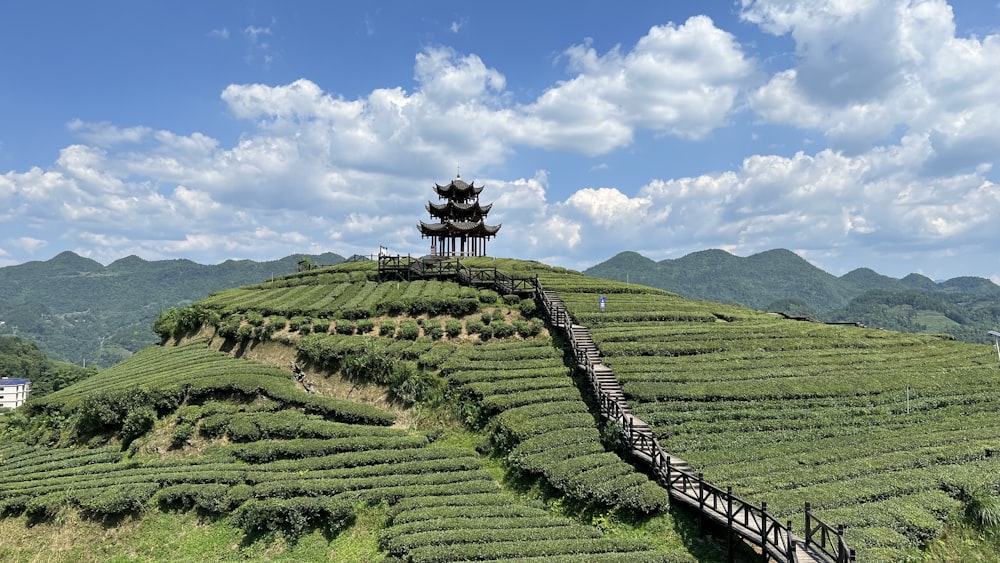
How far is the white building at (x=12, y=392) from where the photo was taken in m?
118

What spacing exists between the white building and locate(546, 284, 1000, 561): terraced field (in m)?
148

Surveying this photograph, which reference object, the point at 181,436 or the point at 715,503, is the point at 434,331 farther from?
the point at 715,503

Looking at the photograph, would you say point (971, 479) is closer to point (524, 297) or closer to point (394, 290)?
point (524, 297)

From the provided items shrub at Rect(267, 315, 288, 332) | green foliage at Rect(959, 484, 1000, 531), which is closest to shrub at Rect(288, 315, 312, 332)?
shrub at Rect(267, 315, 288, 332)

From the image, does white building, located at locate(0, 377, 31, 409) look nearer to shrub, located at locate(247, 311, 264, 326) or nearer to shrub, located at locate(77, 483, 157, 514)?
shrub, located at locate(247, 311, 264, 326)

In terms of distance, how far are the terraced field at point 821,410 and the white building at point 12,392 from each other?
14770 cm

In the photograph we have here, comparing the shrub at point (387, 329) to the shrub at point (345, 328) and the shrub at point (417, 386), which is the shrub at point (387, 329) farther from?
the shrub at point (417, 386)

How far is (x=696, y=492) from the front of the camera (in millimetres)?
19312

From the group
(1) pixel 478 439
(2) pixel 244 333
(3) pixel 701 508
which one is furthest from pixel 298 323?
(3) pixel 701 508

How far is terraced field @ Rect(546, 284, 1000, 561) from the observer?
1888cm

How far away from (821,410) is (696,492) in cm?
1289

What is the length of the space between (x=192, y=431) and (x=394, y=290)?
69.1 feet

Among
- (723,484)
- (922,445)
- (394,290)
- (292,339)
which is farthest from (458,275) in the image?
(922,445)

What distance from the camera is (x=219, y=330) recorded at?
135 feet
